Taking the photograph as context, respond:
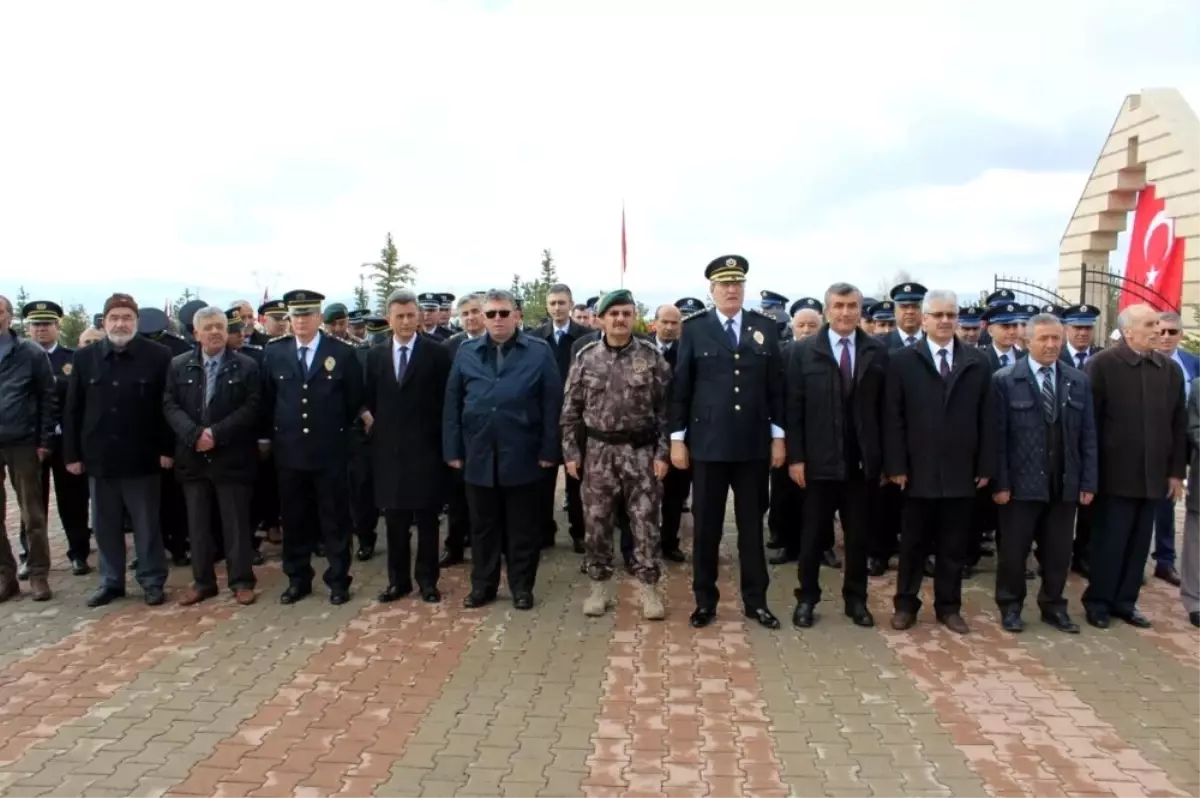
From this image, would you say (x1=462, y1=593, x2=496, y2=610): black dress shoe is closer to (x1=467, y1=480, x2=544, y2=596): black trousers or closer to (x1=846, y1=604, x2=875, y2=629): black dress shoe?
(x1=467, y1=480, x2=544, y2=596): black trousers

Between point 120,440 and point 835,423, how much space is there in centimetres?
472

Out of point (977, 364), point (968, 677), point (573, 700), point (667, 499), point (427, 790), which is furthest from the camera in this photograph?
A: point (667, 499)

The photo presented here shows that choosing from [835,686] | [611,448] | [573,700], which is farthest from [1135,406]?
[573,700]

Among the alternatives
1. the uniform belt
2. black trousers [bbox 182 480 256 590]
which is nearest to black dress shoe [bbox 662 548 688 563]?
the uniform belt

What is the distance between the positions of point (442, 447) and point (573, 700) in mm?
2241

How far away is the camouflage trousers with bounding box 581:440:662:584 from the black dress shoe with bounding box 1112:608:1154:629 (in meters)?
2.98

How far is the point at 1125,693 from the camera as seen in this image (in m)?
4.62

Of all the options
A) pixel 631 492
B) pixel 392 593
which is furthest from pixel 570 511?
pixel 631 492

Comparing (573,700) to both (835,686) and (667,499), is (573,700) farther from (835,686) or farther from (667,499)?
(667,499)

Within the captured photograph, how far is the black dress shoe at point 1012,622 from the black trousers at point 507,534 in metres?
3.01

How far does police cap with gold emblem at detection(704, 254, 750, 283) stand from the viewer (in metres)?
5.66

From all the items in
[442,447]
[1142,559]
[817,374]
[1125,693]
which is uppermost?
[817,374]

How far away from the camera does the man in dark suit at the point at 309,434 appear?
20.1 feet

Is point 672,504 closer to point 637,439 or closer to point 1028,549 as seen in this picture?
point 637,439
